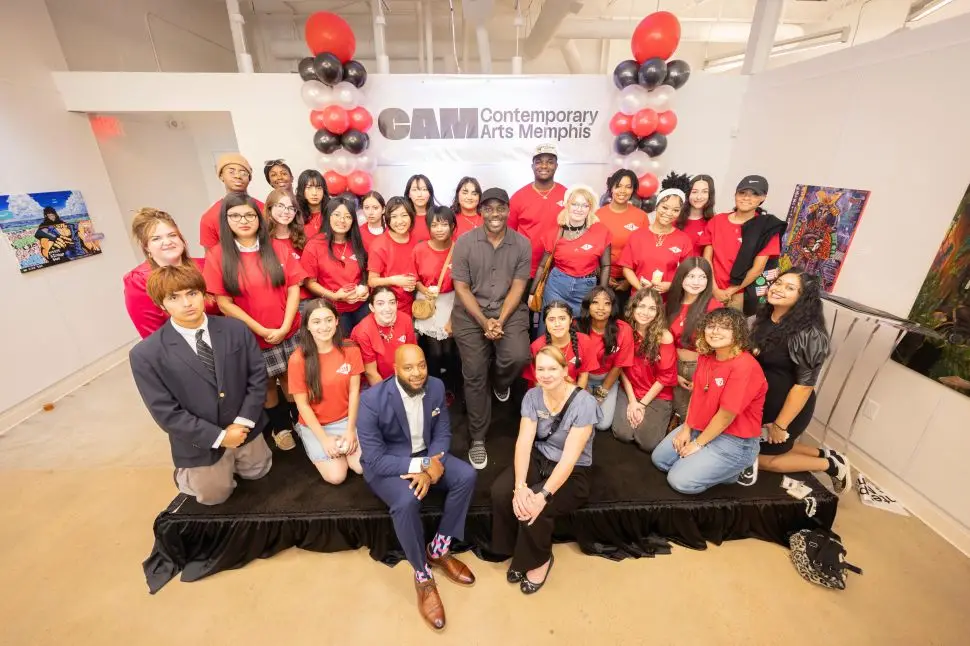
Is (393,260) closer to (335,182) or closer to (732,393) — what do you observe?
(335,182)

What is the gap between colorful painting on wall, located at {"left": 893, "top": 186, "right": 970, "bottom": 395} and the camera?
243 cm

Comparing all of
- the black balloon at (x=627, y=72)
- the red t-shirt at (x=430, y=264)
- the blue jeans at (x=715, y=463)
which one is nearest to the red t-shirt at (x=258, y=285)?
the red t-shirt at (x=430, y=264)

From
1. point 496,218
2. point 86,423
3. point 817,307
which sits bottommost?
point 86,423

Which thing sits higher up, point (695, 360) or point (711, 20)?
point (711, 20)

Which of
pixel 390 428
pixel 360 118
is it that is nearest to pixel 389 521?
pixel 390 428

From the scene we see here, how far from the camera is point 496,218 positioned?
2574mm

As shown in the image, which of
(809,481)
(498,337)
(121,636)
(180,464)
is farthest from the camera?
(498,337)

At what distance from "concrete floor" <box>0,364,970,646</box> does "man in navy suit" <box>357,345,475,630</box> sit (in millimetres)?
151

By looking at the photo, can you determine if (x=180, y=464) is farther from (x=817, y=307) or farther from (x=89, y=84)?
(x=89, y=84)

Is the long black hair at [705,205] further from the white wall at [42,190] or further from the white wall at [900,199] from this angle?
the white wall at [42,190]

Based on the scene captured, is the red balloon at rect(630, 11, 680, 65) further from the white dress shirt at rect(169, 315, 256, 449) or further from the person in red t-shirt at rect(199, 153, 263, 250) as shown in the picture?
the white dress shirt at rect(169, 315, 256, 449)

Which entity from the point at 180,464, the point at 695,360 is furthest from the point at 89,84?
the point at 695,360

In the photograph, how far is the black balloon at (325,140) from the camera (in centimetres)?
414

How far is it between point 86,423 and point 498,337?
405 cm
